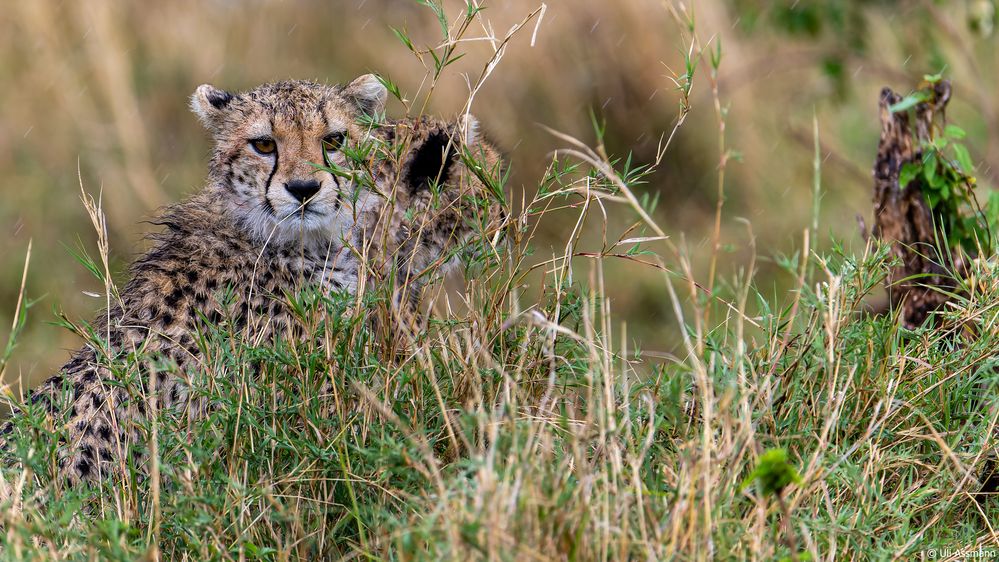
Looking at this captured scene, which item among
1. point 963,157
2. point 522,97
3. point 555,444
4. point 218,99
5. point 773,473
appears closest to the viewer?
point 773,473

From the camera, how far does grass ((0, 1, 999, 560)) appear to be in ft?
6.23

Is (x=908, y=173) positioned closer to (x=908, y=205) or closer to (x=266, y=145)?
(x=908, y=205)

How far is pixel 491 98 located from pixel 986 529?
4595 millimetres

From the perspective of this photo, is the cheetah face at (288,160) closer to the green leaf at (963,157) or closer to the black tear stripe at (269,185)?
the black tear stripe at (269,185)

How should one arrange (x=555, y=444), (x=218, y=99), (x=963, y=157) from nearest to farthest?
1. (x=555, y=444)
2. (x=963, y=157)
3. (x=218, y=99)

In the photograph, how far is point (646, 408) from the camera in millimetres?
2502

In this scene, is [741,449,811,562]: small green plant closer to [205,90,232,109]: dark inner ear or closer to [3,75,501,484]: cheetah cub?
[3,75,501,484]: cheetah cub

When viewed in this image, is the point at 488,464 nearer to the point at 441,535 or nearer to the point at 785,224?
the point at 441,535

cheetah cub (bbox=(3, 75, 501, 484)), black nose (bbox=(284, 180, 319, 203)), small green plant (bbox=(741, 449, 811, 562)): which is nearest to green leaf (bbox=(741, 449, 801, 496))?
small green plant (bbox=(741, 449, 811, 562))

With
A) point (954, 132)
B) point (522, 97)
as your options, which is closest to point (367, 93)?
point (954, 132)

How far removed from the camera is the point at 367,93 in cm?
344

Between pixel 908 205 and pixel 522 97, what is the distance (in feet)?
11.6

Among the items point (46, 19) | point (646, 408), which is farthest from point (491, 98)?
point (646, 408)

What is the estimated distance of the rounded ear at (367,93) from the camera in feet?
11.2
